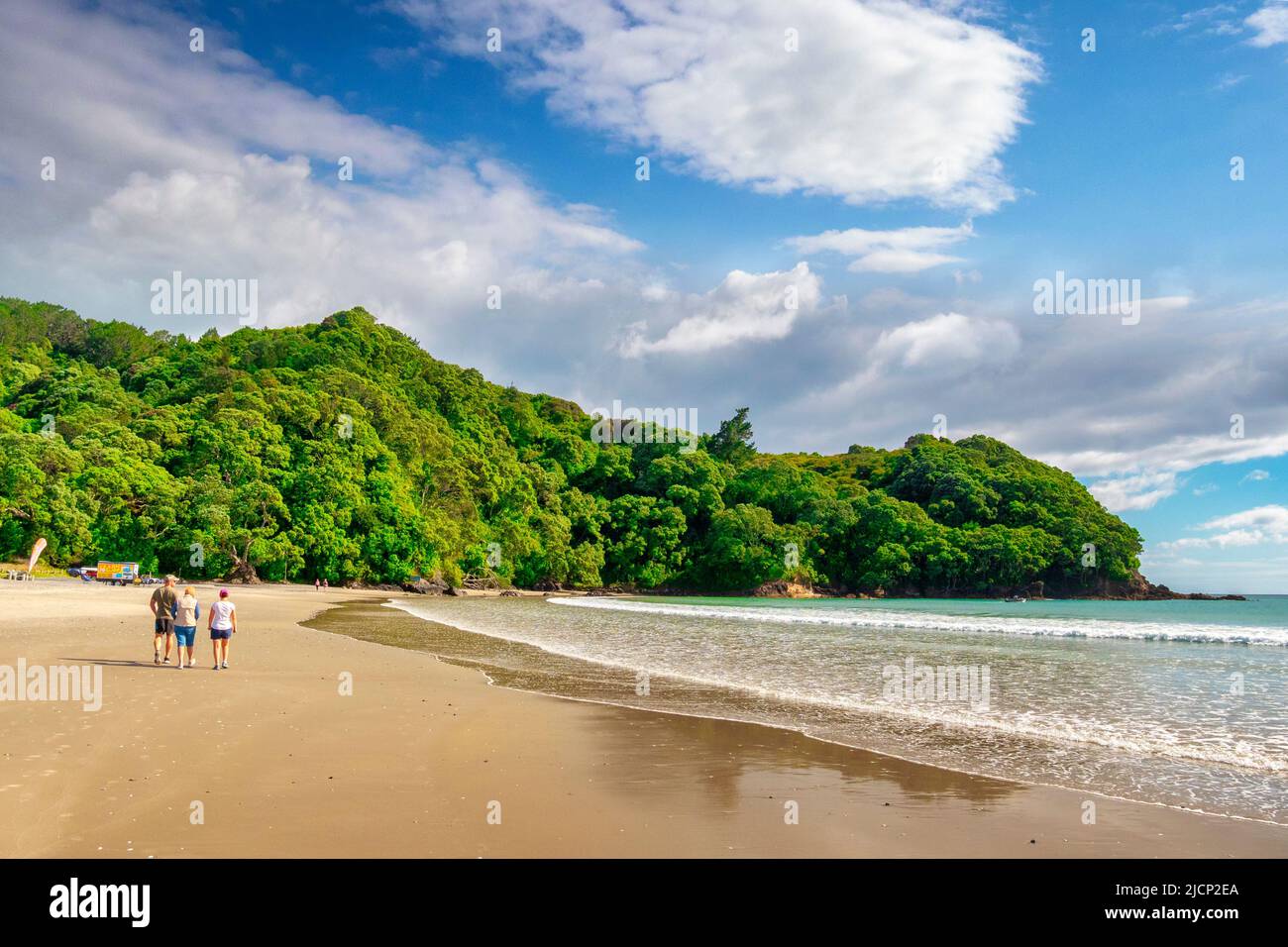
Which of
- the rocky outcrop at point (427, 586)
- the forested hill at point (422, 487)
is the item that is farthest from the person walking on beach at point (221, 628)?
the rocky outcrop at point (427, 586)

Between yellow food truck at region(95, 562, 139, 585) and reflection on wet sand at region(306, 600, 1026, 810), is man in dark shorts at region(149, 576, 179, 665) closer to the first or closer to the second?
reflection on wet sand at region(306, 600, 1026, 810)

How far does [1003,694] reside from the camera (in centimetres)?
1420

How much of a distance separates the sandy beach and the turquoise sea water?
3.71 feet

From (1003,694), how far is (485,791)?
10.7 meters

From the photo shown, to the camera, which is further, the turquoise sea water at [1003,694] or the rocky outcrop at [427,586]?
the rocky outcrop at [427,586]

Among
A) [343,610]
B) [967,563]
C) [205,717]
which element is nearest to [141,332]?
[343,610]

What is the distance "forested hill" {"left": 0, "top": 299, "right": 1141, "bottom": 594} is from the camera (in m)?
57.0

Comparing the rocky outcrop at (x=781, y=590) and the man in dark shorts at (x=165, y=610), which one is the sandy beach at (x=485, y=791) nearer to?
the man in dark shorts at (x=165, y=610)

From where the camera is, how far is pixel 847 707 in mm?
12578

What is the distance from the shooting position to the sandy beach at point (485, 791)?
18.4ft

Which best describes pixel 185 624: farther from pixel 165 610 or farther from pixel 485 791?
pixel 485 791

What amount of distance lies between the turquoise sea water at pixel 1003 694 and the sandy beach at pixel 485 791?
3.71ft

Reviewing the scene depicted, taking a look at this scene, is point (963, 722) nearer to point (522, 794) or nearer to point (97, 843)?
point (522, 794)
